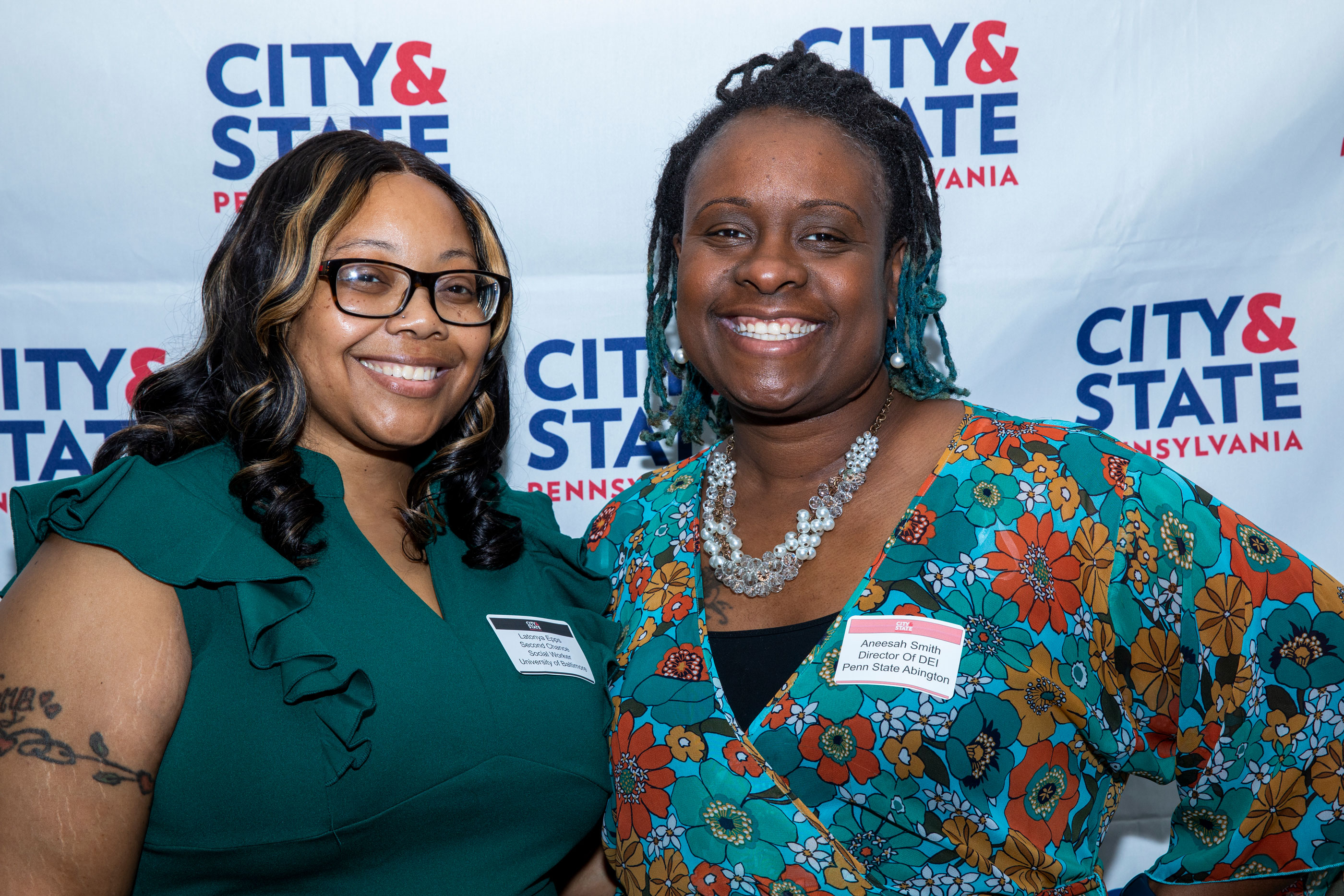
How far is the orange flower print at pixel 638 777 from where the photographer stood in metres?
1.70

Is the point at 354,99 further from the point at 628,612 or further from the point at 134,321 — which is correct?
the point at 628,612

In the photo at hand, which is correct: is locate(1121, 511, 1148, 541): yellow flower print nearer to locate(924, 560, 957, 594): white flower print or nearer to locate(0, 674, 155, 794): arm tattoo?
locate(924, 560, 957, 594): white flower print

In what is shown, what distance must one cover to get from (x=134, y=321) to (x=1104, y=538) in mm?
2364

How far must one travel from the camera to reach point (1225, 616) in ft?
5.39

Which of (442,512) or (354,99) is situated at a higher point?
(354,99)

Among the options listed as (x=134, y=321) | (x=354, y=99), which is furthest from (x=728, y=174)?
(x=134, y=321)

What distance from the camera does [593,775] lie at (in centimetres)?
176

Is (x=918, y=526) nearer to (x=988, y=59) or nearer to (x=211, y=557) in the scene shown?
(x=211, y=557)

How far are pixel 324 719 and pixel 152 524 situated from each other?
0.38 meters

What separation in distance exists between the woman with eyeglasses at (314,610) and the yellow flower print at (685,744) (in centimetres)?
16

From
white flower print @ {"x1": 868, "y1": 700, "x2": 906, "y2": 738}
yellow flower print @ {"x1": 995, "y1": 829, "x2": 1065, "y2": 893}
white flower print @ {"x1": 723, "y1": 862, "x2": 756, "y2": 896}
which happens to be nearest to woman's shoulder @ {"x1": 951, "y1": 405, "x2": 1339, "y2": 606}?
white flower print @ {"x1": 868, "y1": 700, "x2": 906, "y2": 738}

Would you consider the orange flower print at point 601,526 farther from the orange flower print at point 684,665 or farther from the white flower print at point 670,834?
the white flower print at point 670,834

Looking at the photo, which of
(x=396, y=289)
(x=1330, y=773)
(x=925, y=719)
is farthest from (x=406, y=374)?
(x=1330, y=773)

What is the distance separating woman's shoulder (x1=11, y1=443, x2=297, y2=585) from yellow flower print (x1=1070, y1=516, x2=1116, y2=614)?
47.9 inches
